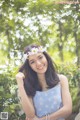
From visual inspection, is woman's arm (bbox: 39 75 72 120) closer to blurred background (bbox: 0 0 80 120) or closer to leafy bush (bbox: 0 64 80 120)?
leafy bush (bbox: 0 64 80 120)

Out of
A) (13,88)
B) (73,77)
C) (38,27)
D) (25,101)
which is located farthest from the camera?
(38,27)

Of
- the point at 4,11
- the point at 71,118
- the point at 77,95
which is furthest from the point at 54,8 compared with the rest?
the point at 71,118

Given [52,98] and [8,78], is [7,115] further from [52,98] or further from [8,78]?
[52,98]

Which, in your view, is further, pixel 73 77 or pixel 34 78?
pixel 73 77

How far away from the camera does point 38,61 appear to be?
1.96 meters

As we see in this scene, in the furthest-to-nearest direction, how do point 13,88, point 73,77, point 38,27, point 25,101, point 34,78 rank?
point 38,27, point 73,77, point 13,88, point 34,78, point 25,101

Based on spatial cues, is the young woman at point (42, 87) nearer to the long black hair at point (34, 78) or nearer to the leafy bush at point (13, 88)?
the long black hair at point (34, 78)

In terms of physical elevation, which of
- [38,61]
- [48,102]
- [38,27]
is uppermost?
[38,27]

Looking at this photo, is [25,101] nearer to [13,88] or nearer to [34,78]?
[34,78]

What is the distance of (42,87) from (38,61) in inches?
7.8

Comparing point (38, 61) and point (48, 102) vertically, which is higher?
point (38, 61)

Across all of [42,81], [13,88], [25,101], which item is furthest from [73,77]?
[25,101]

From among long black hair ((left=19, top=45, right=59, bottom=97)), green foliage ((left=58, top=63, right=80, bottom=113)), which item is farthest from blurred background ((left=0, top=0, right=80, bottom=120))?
long black hair ((left=19, top=45, right=59, bottom=97))

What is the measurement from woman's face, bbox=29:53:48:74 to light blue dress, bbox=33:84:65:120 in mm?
160
